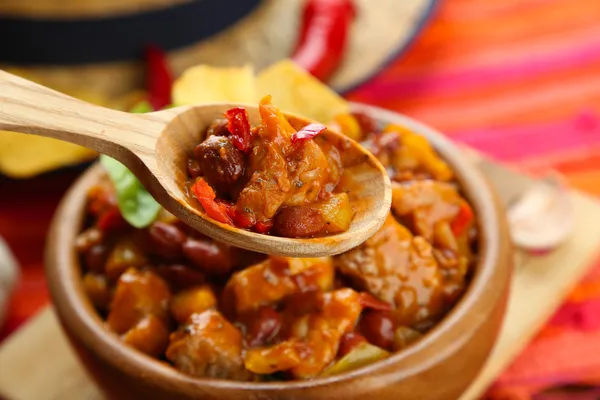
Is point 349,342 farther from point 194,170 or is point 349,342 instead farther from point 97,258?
point 97,258

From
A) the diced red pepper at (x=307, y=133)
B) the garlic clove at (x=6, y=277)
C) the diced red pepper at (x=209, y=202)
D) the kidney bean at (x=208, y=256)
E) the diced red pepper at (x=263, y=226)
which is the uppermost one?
the diced red pepper at (x=307, y=133)

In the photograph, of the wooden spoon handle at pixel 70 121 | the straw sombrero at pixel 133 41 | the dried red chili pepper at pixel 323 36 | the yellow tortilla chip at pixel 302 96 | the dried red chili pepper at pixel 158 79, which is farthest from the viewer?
the dried red chili pepper at pixel 323 36

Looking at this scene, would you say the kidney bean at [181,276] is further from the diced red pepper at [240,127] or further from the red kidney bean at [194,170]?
the diced red pepper at [240,127]

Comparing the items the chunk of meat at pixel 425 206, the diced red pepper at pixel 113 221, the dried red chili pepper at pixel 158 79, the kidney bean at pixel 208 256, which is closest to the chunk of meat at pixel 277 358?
→ the kidney bean at pixel 208 256

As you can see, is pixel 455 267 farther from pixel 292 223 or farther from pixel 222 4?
pixel 222 4

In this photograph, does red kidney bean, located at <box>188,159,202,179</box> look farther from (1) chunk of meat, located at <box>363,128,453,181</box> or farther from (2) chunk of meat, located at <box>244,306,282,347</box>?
(1) chunk of meat, located at <box>363,128,453,181</box>

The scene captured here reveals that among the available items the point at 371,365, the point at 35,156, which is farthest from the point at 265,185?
the point at 35,156
